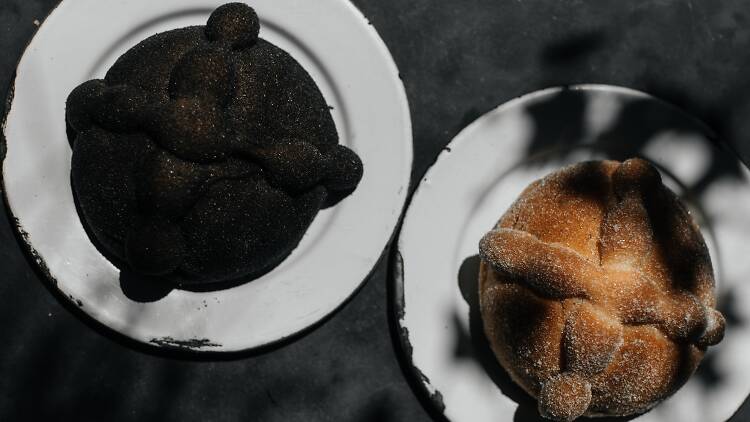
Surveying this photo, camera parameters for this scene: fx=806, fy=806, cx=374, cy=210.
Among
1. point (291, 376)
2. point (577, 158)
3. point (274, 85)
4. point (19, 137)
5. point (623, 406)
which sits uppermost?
point (274, 85)

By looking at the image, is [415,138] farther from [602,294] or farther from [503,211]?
[602,294]

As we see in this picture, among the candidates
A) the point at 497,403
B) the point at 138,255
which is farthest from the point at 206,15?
the point at 497,403

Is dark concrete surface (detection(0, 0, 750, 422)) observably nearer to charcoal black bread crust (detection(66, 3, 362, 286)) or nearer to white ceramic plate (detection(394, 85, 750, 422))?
white ceramic plate (detection(394, 85, 750, 422))

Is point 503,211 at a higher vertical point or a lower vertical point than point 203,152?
lower

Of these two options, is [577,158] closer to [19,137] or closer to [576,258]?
[576,258]

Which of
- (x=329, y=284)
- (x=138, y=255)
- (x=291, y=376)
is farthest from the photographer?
(x=291, y=376)

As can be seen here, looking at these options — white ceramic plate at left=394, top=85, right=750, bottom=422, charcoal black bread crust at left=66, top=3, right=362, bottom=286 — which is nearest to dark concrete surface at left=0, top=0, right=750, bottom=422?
white ceramic plate at left=394, top=85, right=750, bottom=422

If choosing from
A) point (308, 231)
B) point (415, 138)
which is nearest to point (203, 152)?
point (308, 231)
